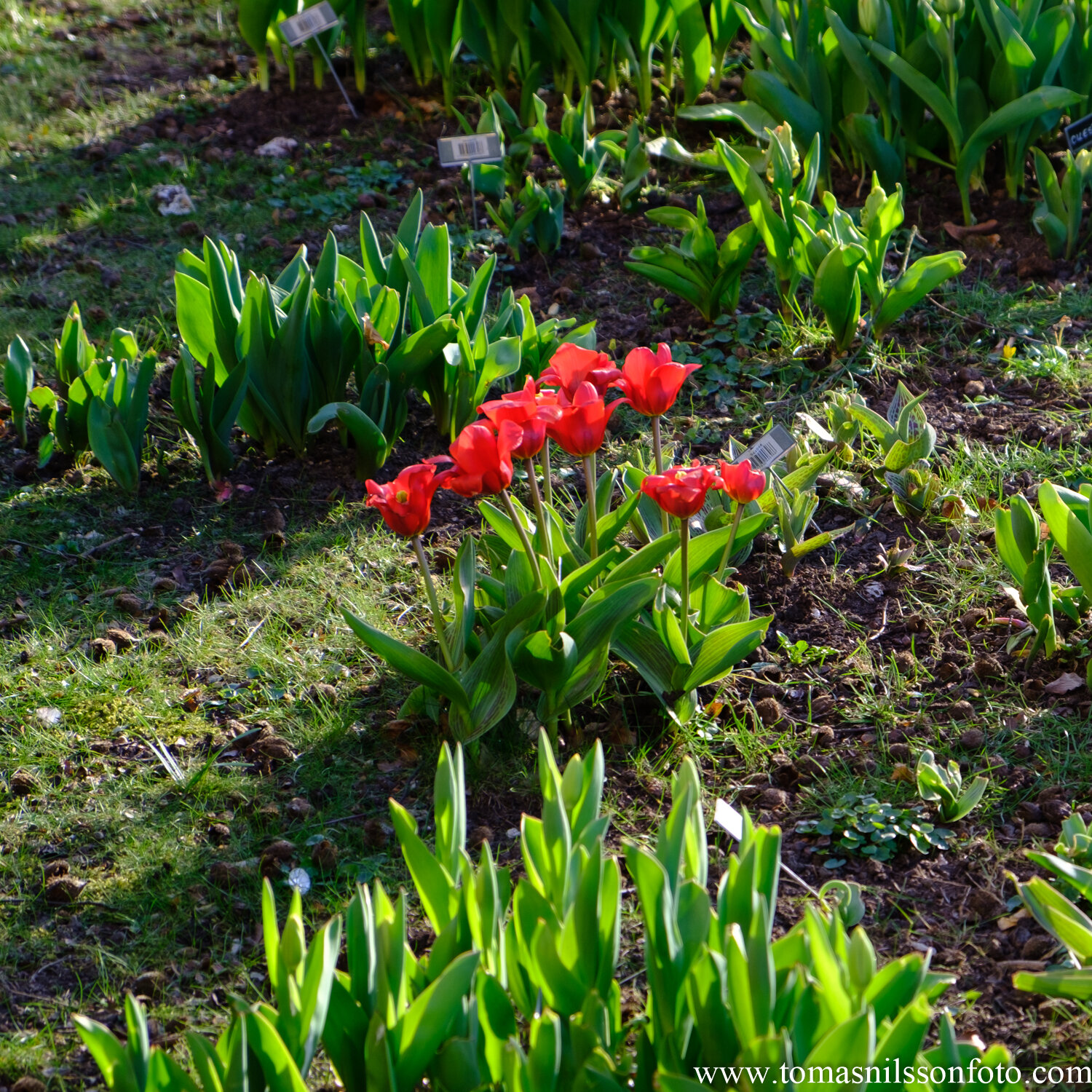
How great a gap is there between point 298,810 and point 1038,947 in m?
1.19

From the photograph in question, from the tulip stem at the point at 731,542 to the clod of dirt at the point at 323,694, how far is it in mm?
777

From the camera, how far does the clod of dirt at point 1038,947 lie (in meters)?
1.58

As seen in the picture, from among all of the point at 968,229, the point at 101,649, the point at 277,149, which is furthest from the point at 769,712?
the point at 277,149

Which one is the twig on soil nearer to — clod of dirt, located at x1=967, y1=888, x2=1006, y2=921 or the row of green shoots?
the row of green shoots

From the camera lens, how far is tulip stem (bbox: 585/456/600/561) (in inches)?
73.4

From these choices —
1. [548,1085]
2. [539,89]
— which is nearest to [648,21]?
[539,89]

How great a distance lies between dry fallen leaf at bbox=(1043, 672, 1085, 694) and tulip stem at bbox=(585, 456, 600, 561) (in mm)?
872

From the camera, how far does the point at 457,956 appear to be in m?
1.22

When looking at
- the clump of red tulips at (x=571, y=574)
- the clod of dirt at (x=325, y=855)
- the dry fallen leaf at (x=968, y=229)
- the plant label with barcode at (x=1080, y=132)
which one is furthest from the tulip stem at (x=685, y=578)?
the plant label with barcode at (x=1080, y=132)

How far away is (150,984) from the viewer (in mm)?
1628

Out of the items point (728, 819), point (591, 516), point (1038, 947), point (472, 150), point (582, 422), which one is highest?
point (472, 150)

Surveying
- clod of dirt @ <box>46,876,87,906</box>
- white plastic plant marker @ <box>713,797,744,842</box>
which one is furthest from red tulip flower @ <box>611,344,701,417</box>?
clod of dirt @ <box>46,876,87,906</box>

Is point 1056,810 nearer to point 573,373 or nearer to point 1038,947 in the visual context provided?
point 1038,947

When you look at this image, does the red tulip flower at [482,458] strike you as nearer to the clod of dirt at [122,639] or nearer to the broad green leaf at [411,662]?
the broad green leaf at [411,662]
